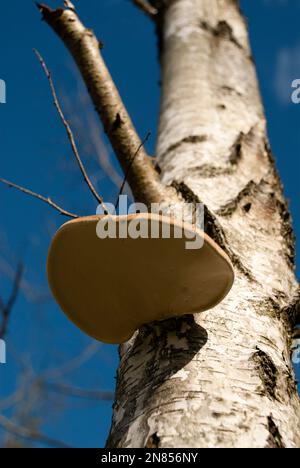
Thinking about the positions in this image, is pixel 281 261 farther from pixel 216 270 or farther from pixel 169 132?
pixel 169 132

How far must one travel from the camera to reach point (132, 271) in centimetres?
161

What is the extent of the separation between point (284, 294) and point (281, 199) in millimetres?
681

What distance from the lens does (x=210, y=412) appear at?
53.8 inches

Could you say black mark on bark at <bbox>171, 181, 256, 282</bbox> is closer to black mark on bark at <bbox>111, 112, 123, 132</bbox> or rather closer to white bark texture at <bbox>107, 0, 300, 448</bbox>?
white bark texture at <bbox>107, 0, 300, 448</bbox>

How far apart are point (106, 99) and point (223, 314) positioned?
130cm

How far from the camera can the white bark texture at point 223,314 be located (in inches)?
54.4

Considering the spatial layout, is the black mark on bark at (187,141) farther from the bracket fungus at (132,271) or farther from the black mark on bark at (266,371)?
the black mark on bark at (266,371)

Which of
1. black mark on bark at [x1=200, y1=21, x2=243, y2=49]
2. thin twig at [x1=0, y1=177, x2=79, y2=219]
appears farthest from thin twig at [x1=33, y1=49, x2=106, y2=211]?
black mark on bark at [x1=200, y1=21, x2=243, y2=49]

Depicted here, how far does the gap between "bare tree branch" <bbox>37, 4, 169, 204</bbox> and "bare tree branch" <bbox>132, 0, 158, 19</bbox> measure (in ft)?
5.89

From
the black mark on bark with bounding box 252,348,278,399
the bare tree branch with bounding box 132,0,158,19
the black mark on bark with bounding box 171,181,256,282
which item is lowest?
the black mark on bark with bounding box 252,348,278,399

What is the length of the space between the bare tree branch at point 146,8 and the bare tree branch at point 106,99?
1796mm

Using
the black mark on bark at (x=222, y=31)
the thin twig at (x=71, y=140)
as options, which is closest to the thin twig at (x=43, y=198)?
the thin twig at (x=71, y=140)

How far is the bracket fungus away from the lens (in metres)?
1.49

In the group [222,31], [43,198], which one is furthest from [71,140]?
[222,31]
